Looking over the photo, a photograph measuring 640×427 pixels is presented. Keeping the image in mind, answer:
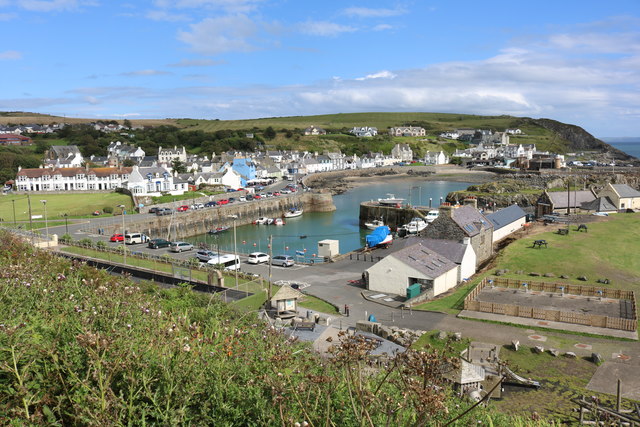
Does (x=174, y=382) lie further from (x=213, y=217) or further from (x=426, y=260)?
(x=213, y=217)

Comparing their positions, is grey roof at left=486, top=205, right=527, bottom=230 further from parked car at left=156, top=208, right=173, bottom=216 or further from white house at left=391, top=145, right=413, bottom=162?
white house at left=391, top=145, right=413, bottom=162

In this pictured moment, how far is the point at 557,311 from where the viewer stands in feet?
72.4

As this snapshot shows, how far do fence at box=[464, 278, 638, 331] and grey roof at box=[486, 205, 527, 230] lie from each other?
581 inches

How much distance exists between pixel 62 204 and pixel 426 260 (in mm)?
51810

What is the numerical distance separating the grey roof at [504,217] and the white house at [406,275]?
15.1 m

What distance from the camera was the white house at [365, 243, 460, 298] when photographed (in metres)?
28.0

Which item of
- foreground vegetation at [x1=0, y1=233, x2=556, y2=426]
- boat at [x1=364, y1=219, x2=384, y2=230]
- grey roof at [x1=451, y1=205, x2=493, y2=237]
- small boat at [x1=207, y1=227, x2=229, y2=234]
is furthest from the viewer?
boat at [x1=364, y1=219, x2=384, y2=230]

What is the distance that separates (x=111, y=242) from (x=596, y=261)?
126 ft

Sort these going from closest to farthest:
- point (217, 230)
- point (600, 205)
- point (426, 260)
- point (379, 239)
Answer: point (426, 260) → point (379, 239) → point (600, 205) → point (217, 230)

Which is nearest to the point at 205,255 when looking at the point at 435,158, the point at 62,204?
the point at 62,204

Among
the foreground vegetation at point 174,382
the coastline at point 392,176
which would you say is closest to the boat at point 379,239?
the foreground vegetation at point 174,382

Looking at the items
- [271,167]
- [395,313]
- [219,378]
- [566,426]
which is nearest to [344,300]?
[395,313]

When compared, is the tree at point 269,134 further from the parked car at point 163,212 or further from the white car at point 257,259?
the white car at point 257,259

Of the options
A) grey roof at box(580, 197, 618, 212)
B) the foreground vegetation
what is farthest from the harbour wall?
the foreground vegetation
